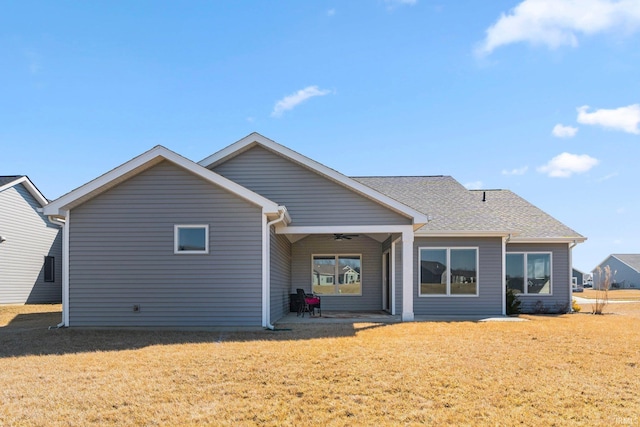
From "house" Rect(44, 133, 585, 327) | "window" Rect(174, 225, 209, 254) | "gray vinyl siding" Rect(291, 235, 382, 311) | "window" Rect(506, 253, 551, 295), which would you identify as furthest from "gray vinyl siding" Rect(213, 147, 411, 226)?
"window" Rect(506, 253, 551, 295)

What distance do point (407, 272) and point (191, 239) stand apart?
18.2 ft

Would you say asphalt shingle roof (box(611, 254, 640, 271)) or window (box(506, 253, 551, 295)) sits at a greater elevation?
window (box(506, 253, 551, 295))

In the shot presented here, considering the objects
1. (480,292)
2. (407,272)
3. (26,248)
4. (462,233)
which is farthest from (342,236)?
(26,248)

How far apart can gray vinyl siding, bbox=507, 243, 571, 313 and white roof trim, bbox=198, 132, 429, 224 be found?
610 centimetres

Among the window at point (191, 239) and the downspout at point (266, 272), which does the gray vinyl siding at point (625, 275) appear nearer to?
the downspout at point (266, 272)

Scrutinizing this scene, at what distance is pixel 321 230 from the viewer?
1311cm

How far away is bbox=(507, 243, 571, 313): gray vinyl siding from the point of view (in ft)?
55.8

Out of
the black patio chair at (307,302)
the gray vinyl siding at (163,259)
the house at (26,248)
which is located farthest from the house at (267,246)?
the house at (26,248)

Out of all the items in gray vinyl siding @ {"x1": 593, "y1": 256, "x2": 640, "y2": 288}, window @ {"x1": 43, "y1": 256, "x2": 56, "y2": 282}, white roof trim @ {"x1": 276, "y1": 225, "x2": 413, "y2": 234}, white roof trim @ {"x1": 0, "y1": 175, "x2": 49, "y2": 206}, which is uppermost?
white roof trim @ {"x1": 0, "y1": 175, "x2": 49, "y2": 206}

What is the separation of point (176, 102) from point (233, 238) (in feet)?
23.7

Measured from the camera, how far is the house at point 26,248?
1978 cm

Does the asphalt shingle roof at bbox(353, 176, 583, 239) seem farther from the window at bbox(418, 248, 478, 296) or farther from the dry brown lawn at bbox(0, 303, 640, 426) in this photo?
the dry brown lawn at bbox(0, 303, 640, 426)

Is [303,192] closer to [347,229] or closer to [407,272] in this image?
[347,229]

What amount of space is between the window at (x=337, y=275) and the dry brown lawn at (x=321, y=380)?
7348 millimetres
